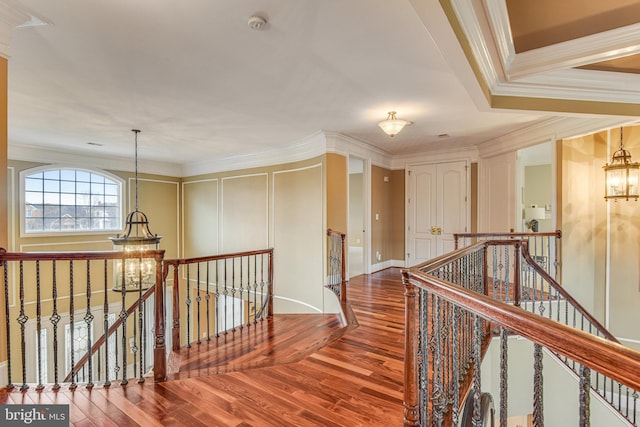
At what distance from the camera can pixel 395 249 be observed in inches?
270

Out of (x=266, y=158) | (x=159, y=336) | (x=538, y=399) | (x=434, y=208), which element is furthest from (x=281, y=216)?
(x=538, y=399)

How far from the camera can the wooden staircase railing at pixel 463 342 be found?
714 mm

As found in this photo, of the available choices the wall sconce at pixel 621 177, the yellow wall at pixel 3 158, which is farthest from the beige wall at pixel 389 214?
the yellow wall at pixel 3 158

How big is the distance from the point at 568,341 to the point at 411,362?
35.5 inches

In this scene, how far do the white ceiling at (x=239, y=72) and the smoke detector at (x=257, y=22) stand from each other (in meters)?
0.03

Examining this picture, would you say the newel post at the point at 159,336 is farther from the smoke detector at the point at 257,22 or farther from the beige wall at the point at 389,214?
the beige wall at the point at 389,214

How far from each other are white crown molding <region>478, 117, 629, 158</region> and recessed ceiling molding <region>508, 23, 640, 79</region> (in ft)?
4.42

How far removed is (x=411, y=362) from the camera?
5.05 feet

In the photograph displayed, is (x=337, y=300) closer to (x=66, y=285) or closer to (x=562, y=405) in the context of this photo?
(x=562, y=405)

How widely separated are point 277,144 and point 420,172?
3.12 meters

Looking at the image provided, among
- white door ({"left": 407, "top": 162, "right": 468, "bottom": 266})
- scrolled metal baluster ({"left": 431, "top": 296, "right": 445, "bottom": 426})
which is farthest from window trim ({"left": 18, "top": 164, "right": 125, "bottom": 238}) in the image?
scrolled metal baluster ({"left": 431, "top": 296, "right": 445, "bottom": 426})

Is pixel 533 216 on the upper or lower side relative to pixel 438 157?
lower

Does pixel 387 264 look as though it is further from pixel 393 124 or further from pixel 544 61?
pixel 544 61

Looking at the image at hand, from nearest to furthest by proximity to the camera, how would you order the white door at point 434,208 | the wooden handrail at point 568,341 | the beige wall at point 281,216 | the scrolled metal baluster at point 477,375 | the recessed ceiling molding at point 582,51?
the wooden handrail at point 568,341, the scrolled metal baluster at point 477,375, the recessed ceiling molding at point 582,51, the beige wall at point 281,216, the white door at point 434,208
